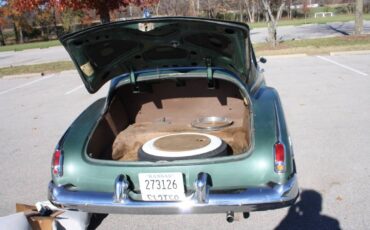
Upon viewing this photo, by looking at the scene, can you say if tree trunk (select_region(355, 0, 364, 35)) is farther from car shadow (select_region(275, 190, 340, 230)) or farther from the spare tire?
the spare tire

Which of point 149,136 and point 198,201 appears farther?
point 149,136

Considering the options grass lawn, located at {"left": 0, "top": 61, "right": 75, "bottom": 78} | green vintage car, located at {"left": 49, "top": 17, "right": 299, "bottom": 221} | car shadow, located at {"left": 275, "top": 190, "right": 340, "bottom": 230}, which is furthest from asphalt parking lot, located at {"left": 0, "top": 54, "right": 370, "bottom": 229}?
Answer: grass lawn, located at {"left": 0, "top": 61, "right": 75, "bottom": 78}

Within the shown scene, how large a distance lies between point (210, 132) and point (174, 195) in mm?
1195

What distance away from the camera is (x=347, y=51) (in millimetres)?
11727

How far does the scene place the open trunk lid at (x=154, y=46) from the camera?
2.77 metres

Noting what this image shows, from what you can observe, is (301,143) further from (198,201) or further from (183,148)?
(198,201)

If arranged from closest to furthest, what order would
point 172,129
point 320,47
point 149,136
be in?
point 149,136, point 172,129, point 320,47

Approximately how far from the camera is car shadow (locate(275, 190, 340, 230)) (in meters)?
2.99

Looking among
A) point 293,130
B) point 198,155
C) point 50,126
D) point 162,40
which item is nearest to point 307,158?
point 293,130

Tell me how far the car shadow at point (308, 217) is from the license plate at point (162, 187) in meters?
0.91

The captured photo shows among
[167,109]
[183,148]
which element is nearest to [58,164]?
[183,148]

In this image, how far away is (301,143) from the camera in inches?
186

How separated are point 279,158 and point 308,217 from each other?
0.83m

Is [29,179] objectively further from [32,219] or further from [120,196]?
[120,196]
